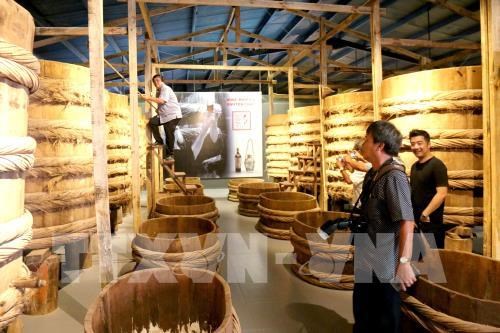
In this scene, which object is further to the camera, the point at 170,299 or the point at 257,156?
the point at 257,156

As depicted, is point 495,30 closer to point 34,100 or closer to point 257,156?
point 34,100

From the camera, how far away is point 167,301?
9.25ft

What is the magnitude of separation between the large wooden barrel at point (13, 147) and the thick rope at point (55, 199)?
2128mm

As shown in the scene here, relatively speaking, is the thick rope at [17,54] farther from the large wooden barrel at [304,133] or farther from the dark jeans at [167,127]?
the large wooden barrel at [304,133]

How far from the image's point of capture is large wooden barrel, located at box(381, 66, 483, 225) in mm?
4418

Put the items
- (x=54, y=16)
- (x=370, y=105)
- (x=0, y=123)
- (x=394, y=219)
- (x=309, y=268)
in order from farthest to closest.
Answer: (x=54, y=16), (x=370, y=105), (x=309, y=268), (x=394, y=219), (x=0, y=123)

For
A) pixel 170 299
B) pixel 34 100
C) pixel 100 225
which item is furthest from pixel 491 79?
pixel 34 100

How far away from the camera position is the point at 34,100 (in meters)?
3.79

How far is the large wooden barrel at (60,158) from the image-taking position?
377 cm

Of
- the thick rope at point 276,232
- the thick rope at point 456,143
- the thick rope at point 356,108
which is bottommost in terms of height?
the thick rope at point 276,232

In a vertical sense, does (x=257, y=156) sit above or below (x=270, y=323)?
above

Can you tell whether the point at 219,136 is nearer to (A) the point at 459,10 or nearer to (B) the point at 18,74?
(A) the point at 459,10

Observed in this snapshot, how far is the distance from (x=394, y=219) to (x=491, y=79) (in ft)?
8.28

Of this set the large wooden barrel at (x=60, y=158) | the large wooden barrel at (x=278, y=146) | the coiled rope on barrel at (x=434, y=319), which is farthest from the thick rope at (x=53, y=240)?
the large wooden barrel at (x=278, y=146)
